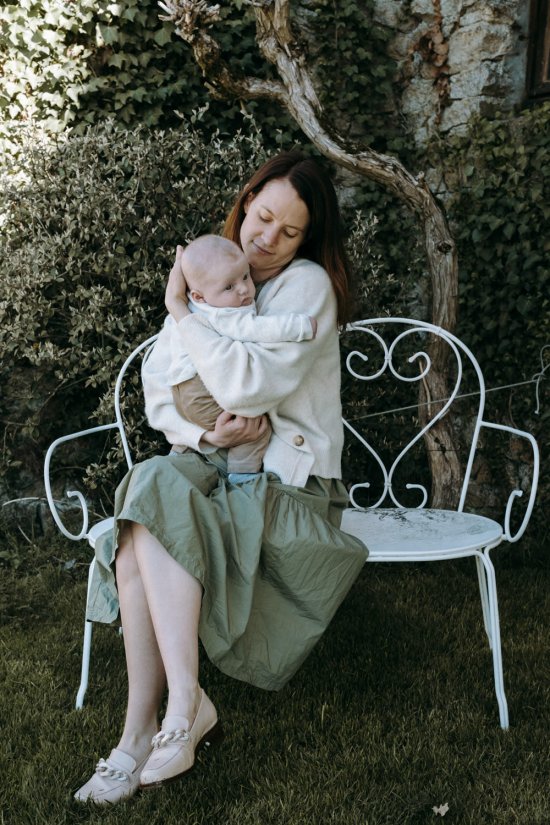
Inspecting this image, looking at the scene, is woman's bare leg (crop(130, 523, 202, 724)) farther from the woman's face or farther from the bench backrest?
the bench backrest

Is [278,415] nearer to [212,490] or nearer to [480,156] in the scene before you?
[212,490]

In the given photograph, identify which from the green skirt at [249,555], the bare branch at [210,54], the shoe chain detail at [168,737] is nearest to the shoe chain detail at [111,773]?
the shoe chain detail at [168,737]

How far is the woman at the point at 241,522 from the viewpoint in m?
1.80

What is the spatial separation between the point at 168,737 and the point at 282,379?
0.83 metres

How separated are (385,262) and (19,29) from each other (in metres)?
1.90

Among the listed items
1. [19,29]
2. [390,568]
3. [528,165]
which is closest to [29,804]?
[390,568]

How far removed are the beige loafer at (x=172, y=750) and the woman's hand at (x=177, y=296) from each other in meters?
0.92

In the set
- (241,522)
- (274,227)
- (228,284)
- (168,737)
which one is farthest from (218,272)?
(168,737)

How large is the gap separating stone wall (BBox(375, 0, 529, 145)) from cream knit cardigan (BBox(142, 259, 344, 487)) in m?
1.96

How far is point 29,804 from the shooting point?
5.89 feet

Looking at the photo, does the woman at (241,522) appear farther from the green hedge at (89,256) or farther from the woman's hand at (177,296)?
the green hedge at (89,256)

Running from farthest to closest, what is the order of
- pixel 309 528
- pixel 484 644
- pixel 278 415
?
pixel 484 644 → pixel 278 415 → pixel 309 528

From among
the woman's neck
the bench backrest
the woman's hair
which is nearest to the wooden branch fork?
the bench backrest

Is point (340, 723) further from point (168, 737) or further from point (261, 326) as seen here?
point (261, 326)
